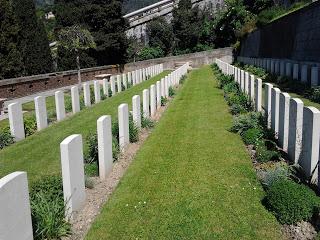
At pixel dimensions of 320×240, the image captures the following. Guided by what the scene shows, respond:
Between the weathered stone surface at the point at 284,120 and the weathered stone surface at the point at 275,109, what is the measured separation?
33 centimetres

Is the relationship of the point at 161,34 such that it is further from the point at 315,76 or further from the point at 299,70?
the point at 315,76

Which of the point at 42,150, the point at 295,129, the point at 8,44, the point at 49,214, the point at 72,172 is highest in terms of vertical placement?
the point at 8,44

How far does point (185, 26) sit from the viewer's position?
165ft

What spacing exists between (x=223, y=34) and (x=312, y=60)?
3332cm

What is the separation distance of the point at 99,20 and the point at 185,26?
15169 millimetres

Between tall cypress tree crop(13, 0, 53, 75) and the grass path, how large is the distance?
62.6 feet

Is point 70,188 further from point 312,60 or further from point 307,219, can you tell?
point 312,60

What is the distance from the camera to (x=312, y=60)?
58.4 ft

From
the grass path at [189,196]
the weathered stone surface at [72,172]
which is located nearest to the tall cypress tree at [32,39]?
the grass path at [189,196]

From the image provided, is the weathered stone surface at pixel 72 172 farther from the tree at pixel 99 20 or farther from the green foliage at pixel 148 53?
the green foliage at pixel 148 53

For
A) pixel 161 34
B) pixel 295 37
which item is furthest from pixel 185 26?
pixel 295 37

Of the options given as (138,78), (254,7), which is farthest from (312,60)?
(254,7)

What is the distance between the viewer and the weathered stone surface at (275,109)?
25.2 ft

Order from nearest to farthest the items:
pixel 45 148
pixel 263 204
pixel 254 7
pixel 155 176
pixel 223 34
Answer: pixel 263 204
pixel 155 176
pixel 45 148
pixel 254 7
pixel 223 34
